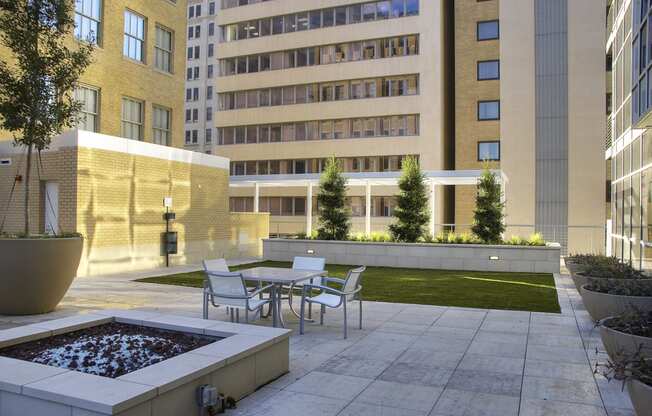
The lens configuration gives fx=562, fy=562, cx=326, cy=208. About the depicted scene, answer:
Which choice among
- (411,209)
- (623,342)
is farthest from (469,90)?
(623,342)

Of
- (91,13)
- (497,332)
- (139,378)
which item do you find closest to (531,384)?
(497,332)

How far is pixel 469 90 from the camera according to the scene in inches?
1537

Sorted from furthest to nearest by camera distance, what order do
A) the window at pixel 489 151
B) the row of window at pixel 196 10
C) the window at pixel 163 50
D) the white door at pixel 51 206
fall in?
the row of window at pixel 196 10
the window at pixel 489 151
the window at pixel 163 50
the white door at pixel 51 206

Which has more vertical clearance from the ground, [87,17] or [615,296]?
[87,17]

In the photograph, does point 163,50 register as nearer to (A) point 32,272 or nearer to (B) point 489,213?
(B) point 489,213

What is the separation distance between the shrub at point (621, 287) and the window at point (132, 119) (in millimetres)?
17028

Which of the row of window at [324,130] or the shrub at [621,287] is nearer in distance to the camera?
the shrub at [621,287]

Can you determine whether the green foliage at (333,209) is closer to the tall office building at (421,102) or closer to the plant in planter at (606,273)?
the tall office building at (421,102)

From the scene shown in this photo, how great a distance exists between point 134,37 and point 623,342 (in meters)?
19.9

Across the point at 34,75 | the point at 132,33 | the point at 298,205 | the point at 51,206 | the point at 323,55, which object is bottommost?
the point at 51,206

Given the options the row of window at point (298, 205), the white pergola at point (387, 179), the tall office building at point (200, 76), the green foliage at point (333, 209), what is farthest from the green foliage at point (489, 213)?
the tall office building at point (200, 76)

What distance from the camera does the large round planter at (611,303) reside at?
762 centimetres

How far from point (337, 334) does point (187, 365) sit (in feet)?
12.3

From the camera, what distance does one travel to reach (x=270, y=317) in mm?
9711
